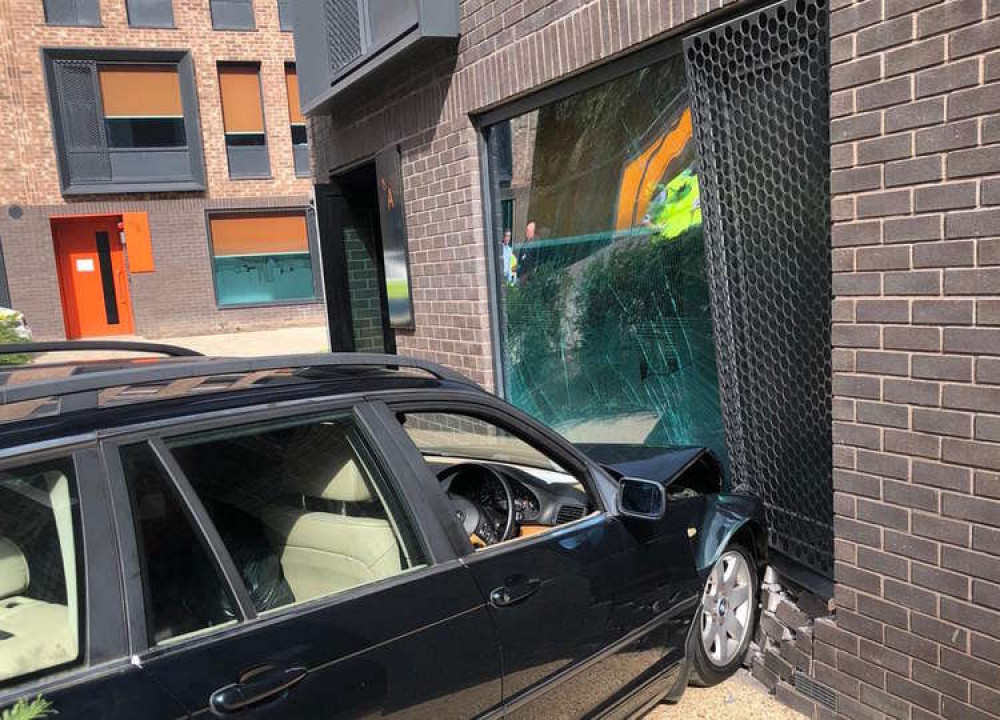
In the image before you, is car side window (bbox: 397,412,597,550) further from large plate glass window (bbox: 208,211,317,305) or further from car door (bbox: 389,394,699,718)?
large plate glass window (bbox: 208,211,317,305)

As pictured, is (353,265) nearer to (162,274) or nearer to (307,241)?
(162,274)

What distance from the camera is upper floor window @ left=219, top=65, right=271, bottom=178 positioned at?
1967 cm

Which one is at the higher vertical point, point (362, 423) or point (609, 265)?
point (609, 265)

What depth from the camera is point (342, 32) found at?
714 cm

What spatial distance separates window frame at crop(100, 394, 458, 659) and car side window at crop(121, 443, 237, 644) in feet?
0.05

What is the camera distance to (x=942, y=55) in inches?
106

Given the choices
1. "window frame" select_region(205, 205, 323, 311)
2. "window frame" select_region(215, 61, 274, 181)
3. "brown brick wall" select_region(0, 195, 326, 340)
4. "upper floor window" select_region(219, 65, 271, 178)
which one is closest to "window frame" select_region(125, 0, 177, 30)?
"window frame" select_region(215, 61, 274, 181)

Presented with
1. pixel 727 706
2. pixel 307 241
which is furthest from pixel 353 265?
pixel 307 241

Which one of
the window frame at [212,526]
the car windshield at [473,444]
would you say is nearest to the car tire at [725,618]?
the car windshield at [473,444]

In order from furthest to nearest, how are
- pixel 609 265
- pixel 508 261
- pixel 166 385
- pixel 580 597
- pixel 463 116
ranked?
pixel 508 261, pixel 463 116, pixel 609 265, pixel 580 597, pixel 166 385

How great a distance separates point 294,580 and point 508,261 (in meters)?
4.05

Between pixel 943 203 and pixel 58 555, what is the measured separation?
109 inches

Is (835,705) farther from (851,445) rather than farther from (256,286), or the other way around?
(256,286)

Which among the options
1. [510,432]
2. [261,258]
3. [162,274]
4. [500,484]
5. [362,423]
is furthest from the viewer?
[261,258]
